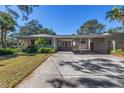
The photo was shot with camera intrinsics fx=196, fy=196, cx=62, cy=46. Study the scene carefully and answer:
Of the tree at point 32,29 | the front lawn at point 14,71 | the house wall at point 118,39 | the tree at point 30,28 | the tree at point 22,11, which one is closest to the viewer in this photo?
the front lawn at point 14,71

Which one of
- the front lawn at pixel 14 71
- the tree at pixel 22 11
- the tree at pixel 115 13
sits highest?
the tree at pixel 115 13

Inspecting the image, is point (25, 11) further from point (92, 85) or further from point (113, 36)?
point (113, 36)

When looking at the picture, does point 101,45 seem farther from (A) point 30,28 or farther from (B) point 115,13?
(A) point 30,28

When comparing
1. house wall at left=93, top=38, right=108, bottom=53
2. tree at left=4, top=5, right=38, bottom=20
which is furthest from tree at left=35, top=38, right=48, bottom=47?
tree at left=4, top=5, right=38, bottom=20

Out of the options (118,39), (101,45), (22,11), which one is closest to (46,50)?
(101,45)

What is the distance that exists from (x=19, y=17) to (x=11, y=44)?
4063 cm

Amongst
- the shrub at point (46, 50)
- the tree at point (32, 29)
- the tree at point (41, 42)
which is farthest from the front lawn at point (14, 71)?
the tree at point (32, 29)

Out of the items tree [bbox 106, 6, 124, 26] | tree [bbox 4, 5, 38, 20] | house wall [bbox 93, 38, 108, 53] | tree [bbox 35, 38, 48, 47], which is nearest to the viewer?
tree [bbox 4, 5, 38, 20]

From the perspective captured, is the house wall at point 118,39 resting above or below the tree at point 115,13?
below

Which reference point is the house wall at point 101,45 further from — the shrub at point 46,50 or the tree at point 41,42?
the tree at point 41,42

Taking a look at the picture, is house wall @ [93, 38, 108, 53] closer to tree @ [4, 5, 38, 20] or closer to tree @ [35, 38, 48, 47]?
tree @ [35, 38, 48, 47]

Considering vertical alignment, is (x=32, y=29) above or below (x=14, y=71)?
above

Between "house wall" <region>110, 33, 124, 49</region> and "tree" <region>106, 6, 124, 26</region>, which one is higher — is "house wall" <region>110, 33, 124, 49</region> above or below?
A: below

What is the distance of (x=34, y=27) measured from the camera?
58656mm
